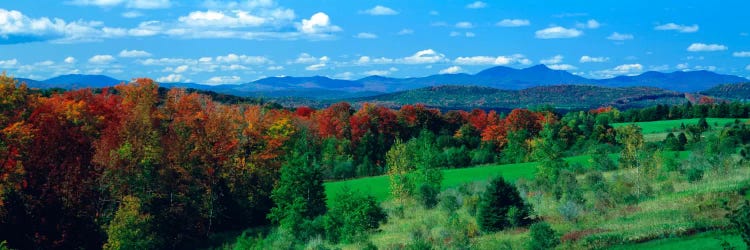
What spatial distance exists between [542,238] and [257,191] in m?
27.9

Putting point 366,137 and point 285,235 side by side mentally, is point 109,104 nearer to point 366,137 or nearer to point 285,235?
point 285,235

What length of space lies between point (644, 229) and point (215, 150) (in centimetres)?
3069

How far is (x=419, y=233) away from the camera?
29656 mm

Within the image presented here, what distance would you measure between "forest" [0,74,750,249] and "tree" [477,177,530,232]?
0.20ft

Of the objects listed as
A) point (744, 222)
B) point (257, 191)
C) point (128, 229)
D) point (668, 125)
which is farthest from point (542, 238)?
point (668, 125)

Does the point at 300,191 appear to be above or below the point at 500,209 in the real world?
below

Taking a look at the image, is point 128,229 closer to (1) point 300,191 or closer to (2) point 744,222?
(1) point 300,191

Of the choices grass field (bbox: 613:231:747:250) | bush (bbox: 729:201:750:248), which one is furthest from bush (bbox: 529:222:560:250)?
bush (bbox: 729:201:750:248)

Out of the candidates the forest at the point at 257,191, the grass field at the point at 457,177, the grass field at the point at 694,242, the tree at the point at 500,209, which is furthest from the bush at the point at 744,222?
the grass field at the point at 457,177

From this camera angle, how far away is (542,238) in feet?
77.0

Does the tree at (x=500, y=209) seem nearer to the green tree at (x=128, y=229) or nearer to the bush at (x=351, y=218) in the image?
the bush at (x=351, y=218)

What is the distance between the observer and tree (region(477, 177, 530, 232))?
1188 inches

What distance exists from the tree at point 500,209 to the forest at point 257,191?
2.4 inches

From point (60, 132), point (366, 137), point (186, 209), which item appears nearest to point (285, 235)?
point (186, 209)
